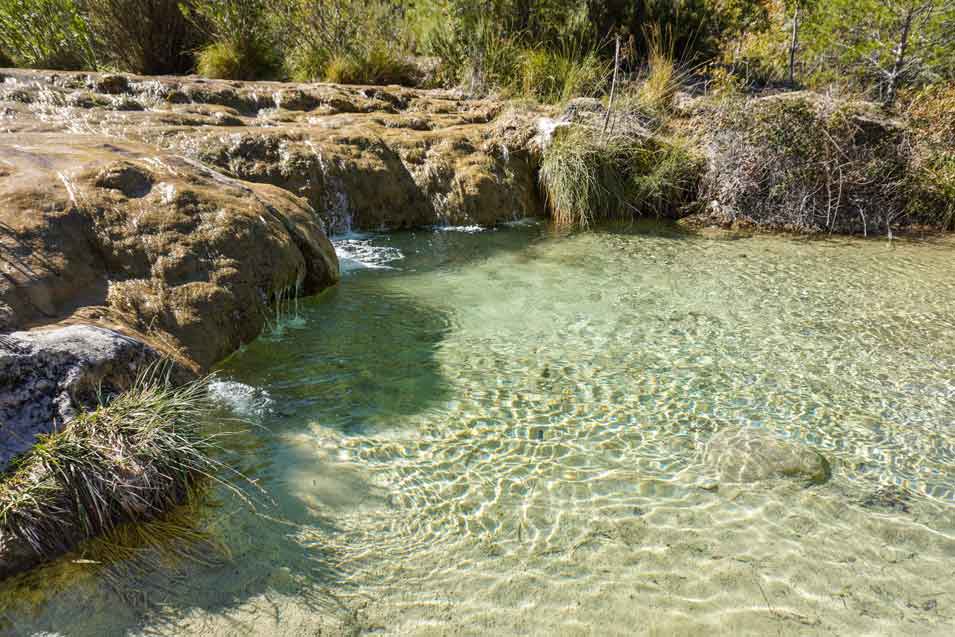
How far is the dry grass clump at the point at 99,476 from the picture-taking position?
2.00 meters

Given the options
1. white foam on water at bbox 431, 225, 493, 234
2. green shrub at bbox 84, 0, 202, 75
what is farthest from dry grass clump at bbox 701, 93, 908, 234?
green shrub at bbox 84, 0, 202, 75

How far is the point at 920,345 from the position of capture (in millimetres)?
4113

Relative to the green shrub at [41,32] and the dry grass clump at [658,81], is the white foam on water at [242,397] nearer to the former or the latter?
the dry grass clump at [658,81]

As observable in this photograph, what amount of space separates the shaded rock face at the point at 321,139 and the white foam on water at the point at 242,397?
3.70m

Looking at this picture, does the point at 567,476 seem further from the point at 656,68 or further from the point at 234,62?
the point at 234,62

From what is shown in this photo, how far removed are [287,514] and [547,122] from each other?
7025mm

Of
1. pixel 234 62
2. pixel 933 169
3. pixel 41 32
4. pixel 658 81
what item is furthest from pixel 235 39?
pixel 933 169

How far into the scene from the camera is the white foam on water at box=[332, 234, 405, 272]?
18.6ft

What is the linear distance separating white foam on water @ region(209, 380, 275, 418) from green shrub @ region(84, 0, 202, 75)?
938 cm

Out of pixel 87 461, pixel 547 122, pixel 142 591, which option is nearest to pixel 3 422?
pixel 87 461

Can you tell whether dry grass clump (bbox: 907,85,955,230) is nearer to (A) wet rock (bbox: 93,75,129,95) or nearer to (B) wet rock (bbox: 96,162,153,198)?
(B) wet rock (bbox: 96,162,153,198)

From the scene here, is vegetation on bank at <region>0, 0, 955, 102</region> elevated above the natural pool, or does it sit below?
above

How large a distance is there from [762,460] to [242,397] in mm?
2647

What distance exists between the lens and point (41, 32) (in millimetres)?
9391
